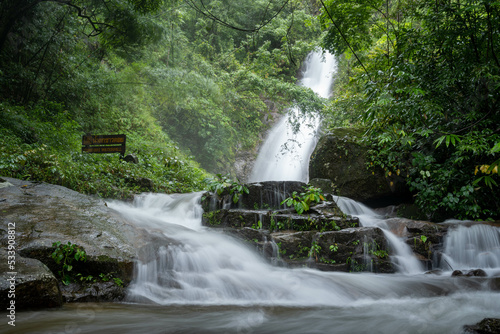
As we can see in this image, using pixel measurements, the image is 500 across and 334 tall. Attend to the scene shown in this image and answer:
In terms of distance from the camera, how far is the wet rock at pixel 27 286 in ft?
8.12

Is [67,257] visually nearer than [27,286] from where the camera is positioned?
No

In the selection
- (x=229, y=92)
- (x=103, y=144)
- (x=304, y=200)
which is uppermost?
(x=229, y=92)

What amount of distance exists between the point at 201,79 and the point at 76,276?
35.9ft

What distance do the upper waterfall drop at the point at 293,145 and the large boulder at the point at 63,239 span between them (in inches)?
432

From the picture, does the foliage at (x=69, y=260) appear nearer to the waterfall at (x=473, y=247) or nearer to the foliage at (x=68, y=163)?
the foliage at (x=68, y=163)

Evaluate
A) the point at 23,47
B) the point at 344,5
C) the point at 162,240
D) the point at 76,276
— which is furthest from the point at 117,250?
the point at 23,47

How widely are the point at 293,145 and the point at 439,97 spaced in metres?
10.2

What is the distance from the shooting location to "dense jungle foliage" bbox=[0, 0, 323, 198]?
7391mm

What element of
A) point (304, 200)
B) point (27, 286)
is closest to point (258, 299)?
point (27, 286)

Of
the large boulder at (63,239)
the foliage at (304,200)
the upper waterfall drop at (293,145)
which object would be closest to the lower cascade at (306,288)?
the large boulder at (63,239)

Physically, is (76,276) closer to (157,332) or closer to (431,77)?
(157,332)

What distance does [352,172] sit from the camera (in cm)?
Result: 839

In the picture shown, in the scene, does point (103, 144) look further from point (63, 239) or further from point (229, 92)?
point (229, 92)

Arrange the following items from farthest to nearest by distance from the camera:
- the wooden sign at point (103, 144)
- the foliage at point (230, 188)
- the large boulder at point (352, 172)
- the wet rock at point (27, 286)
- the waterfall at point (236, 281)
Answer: the large boulder at point (352, 172), the wooden sign at point (103, 144), the foliage at point (230, 188), the waterfall at point (236, 281), the wet rock at point (27, 286)
